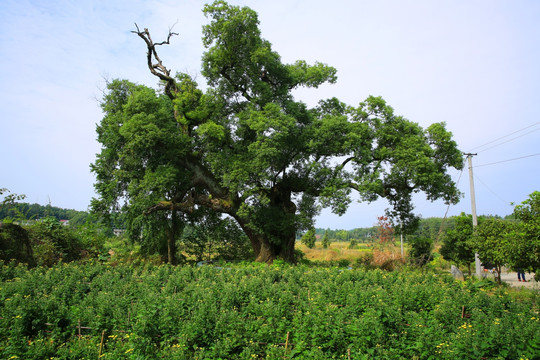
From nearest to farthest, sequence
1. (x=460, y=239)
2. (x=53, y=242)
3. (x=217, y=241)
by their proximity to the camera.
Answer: (x=53, y=242) < (x=460, y=239) < (x=217, y=241)

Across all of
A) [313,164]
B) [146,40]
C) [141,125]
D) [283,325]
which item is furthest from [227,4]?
[283,325]

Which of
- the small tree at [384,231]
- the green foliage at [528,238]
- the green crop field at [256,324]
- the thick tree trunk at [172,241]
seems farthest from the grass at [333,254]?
the green crop field at [256,324]

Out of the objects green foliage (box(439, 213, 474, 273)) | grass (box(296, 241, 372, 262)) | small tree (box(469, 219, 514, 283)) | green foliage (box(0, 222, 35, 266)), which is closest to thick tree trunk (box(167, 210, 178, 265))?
green foliage (box(0, 222, 35, 266))

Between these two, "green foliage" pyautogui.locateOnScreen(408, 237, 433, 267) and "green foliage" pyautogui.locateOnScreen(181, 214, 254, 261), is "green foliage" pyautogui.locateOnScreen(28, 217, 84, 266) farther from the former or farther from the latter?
"green foliage" pyautogui.locateOnScreen(408, 237, 433, 267)

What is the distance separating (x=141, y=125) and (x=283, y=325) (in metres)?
11.9

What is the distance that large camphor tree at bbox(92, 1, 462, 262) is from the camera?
15.5 metres

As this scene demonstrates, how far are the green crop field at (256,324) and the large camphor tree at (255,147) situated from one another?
740cm

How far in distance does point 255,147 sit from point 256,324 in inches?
384

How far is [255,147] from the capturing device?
15055 mm

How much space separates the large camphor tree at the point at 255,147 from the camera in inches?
608

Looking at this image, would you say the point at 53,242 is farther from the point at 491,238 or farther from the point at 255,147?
the point at 491,238

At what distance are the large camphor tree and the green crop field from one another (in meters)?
7.40

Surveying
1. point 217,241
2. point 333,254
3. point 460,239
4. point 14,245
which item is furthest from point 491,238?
point 14,245

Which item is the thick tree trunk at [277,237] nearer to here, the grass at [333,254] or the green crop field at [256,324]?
the grass at [333,254]
